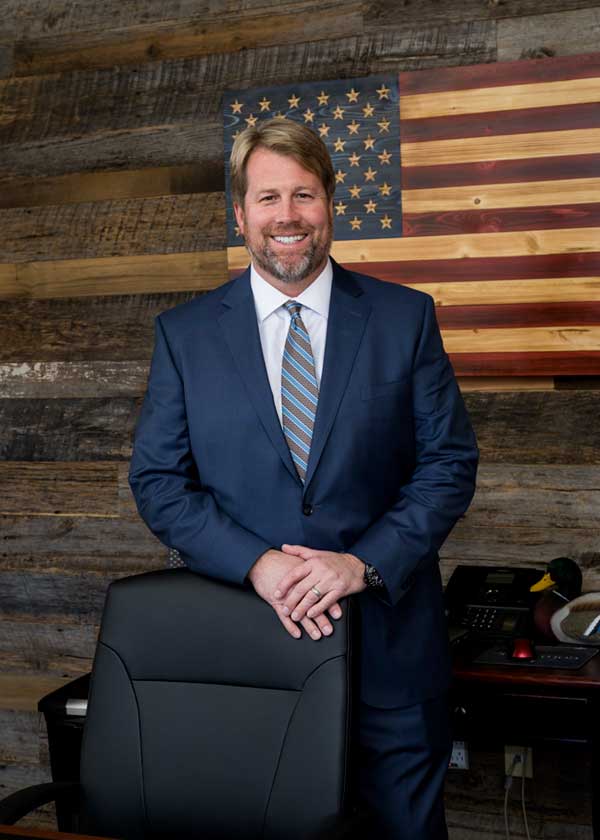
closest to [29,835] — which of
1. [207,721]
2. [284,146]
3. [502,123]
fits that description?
[207,721]

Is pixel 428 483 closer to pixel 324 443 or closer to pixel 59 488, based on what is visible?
pixel 324 443

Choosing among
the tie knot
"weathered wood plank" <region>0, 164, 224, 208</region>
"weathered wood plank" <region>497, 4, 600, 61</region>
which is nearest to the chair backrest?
the tie knot

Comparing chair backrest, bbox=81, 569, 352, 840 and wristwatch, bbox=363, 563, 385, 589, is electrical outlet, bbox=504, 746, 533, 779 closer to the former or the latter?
wristwatch, bbox=363, 563, 385, 589

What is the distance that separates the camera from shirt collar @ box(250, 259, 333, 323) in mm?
1871

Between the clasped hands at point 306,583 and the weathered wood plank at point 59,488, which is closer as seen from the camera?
the clasped hands at point 306,583

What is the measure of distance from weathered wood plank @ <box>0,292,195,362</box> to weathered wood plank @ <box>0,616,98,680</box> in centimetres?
82

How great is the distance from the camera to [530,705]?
2004mm

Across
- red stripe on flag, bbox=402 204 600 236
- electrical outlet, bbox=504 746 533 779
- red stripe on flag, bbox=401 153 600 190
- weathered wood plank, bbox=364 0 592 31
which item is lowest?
electrical outlet, bbox=504 746 533 779

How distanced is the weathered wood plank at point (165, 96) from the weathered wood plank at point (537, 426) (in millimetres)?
908

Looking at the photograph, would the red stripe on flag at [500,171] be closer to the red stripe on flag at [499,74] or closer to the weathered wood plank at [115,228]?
the red stripe on flag at [499,74]

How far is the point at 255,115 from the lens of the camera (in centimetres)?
274

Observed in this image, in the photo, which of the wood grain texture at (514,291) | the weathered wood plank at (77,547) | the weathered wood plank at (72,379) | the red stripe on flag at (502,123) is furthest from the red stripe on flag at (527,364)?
the weathered wood plank at (77,547)

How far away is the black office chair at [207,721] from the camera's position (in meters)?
1.47

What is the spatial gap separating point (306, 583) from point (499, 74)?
5.16 ft
